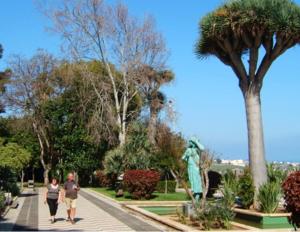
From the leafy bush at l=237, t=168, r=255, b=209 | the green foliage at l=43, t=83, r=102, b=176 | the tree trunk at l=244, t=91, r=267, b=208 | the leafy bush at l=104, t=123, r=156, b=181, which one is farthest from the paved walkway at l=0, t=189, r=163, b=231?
the green foliage at l=43, t=83, r=102, b=176

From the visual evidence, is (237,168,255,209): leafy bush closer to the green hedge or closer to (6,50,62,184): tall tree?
the green hedge

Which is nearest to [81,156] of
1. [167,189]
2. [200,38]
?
[167,189]

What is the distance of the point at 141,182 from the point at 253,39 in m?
10.7

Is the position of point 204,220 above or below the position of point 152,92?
below

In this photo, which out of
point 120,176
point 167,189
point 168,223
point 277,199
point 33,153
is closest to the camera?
point 168,223

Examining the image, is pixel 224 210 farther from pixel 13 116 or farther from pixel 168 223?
pixel 13 116

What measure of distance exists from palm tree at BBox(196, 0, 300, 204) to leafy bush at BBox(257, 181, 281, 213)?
150cm

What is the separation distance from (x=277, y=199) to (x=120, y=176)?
1520cm

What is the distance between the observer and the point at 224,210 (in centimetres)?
1340

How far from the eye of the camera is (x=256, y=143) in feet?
56.5

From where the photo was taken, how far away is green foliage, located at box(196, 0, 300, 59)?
16391mm

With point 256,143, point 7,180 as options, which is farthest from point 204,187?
point 7,180

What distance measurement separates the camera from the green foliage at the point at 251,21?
16.4 metres

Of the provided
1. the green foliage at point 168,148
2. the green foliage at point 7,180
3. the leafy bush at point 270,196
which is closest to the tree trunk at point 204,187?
the leafy bush at point 270,196
